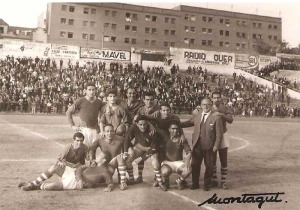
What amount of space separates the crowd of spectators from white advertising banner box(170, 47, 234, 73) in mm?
4949

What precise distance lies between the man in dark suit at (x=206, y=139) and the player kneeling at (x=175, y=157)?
16 cm

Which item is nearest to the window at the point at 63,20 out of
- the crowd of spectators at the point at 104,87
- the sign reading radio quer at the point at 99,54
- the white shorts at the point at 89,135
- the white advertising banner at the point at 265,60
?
the sign reading radio quer at the point at 99,54

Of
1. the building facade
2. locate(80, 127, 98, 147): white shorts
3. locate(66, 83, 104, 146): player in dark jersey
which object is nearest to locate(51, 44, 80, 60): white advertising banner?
the building facade

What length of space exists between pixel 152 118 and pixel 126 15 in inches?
1908

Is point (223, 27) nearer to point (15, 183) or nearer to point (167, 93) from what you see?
point (167, 93)

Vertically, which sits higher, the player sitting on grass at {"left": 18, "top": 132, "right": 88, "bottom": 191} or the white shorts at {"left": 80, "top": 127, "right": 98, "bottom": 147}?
the white shorts at {"left": 80, "top": 127, "right": 98, "bottom": 147}

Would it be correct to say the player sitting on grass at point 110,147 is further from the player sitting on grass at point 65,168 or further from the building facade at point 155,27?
the building facade at point 155,27

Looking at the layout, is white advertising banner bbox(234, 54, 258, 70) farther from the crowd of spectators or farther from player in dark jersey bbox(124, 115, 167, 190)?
player in dark jersey bbox(124, 115, 167, 190)

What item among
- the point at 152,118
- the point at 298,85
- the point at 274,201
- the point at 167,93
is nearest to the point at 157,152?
the point at 152,118

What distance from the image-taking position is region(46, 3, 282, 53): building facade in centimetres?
4884

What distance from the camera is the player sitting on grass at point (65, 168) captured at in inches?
236

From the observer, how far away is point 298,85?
36562 millimetres

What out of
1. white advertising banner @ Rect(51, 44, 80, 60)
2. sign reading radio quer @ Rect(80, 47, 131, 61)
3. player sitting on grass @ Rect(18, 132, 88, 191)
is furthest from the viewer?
white advertising banner @ Rect(51, 44, 80, 60)
